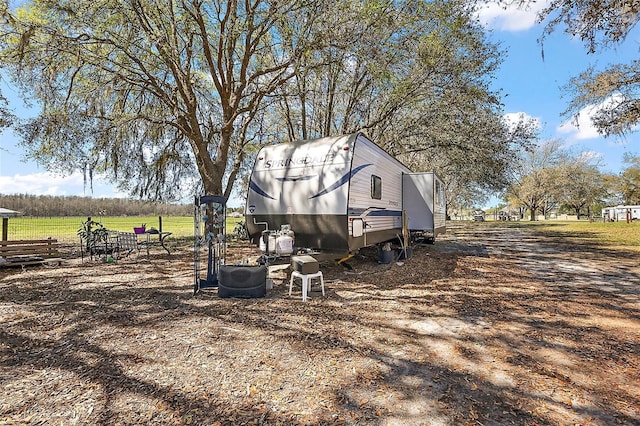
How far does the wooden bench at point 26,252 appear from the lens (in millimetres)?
9164

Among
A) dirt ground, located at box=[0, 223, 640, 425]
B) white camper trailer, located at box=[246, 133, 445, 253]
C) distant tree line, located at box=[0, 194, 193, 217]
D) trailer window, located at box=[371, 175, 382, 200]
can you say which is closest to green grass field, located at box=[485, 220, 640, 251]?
dirt ground, located at box=[0, 223, 640, 425]

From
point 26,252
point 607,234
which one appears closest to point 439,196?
point 26,252

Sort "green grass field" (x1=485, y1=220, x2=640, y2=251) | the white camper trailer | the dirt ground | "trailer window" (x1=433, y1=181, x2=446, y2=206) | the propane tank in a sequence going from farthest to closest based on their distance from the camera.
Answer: "green grass field" (x1=485, y1=220, x2=640, y2=251) → "trailer window" (x1=433, y1=181, x2=446, y2=206) → the propane tank → the white camper trailer → the dirt ground

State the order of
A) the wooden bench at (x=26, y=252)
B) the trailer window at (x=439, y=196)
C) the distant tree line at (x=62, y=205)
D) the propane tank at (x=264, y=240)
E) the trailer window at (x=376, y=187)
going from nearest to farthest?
1. the propane tank at (x=264, y=240)
2. the trailer window at (x=376, y=187)
3. the wooden bench at (x=26, y=252)
4. the trailer window at (x=439, y=196)
5. the distant tree line at (x=62, y=205)

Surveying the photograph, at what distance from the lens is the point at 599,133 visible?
10984mm

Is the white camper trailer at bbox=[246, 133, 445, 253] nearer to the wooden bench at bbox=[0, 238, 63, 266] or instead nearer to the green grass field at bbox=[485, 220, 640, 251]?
the wooden bench at bbox=[0, 238, 63, 266]

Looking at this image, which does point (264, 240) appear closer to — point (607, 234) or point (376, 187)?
point (376, 187)

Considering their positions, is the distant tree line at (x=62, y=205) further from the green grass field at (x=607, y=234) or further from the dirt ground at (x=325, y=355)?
the green grass field at (x=607, y=234)

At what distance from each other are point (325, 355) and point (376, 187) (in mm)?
5571

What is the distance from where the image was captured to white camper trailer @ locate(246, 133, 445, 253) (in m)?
7.18

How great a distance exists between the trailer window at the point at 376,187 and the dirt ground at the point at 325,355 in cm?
236

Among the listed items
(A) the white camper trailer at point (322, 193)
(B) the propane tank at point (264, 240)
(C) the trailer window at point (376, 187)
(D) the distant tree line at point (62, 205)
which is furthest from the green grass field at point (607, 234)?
(D) the distant tree line at point (62, 205)

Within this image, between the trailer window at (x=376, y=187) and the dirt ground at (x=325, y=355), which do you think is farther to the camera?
the trailer window at (x=376, y=187)

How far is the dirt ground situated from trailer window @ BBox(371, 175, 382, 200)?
236 cm
